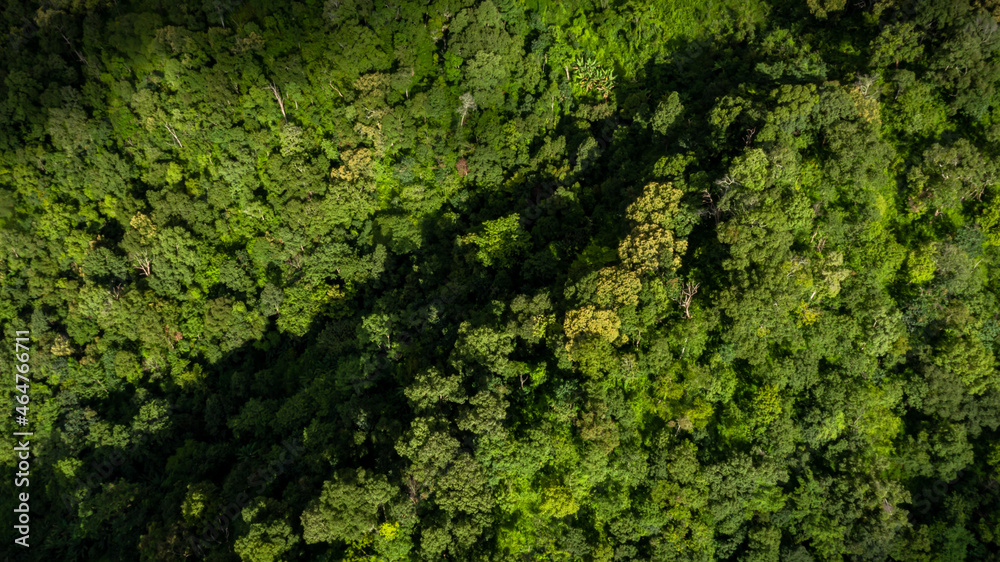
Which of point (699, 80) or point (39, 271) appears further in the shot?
point (39, 271)

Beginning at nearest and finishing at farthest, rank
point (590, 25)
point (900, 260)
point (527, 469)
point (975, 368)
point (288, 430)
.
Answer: point (527, 469)
point (975, 368)
point (900, 260)
point (288, 430)
point (590, 25)

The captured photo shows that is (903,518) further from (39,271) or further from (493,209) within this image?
(39,271)

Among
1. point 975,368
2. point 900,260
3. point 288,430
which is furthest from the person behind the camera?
point 288,430

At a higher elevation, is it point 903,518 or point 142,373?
point 142,373

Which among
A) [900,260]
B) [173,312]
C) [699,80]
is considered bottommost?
[900,260]

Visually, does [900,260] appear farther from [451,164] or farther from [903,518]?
[451,164]

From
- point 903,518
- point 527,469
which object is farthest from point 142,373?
point 903,518
